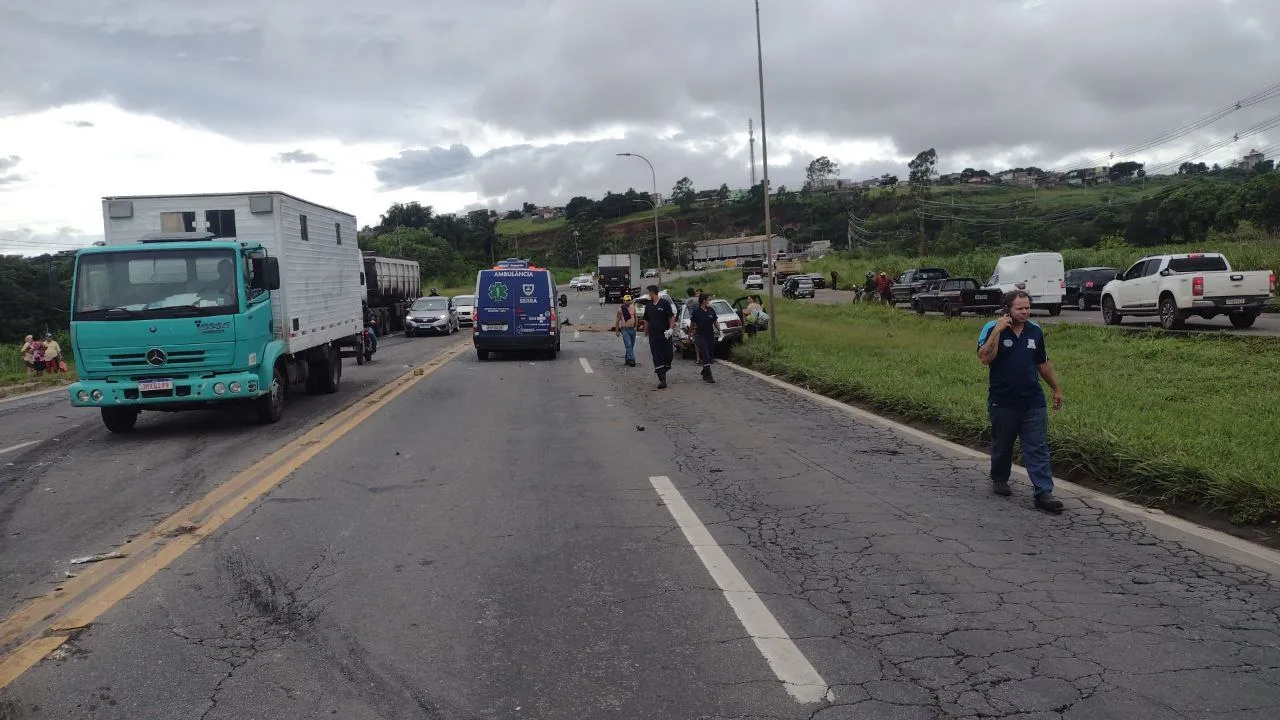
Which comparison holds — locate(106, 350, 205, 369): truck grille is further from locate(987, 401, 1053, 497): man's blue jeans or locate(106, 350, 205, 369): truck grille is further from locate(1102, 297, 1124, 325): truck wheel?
locate(1102, 297, 1124, 325): truck wheel

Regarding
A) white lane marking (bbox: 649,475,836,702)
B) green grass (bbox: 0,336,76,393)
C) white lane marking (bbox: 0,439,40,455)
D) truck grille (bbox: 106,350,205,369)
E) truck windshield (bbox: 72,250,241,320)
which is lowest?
white lane marking (bbox: 649,475,836,702)

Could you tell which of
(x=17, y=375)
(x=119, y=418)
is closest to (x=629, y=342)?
(x=119, y=418)

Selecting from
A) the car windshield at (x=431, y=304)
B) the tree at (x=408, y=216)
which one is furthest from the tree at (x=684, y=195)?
the car windshield at (x=431, y=304)

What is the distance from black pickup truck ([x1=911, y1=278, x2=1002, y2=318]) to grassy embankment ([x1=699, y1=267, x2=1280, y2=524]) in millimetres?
7444

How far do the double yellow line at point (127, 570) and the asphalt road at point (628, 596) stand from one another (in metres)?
0.05

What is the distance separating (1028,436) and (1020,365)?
1.87ft

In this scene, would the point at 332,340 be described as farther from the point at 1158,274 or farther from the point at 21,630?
the point at 1158,274

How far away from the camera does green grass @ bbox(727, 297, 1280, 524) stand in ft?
24.0

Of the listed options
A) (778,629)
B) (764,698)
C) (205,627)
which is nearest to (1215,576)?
(778,629)

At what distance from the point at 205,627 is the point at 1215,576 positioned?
19.1 feet

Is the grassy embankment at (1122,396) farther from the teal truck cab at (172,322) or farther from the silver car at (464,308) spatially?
the silver car at (464,308)

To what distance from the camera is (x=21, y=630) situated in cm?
470

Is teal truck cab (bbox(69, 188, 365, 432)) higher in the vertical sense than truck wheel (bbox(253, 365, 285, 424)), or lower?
higher

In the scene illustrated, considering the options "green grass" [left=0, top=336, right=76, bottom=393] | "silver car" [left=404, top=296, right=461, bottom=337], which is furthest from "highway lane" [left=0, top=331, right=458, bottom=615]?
"silver car" [left=404, top=296, right=461, bottom=337]
